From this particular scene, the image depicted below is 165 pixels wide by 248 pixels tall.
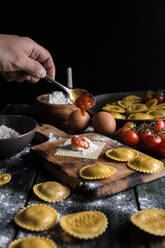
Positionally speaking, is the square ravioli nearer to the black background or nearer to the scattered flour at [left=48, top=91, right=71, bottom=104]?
the scattered flour at [left=48, top=91, right=71, bottom=104]

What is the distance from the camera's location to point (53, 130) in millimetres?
3072

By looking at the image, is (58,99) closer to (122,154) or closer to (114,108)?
(114,108)

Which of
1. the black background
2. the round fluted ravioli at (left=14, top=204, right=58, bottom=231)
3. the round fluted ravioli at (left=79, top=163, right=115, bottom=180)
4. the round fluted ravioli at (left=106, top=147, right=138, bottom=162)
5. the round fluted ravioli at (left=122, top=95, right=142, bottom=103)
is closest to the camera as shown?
the round fluted ravioli at (left=14, top=204, right=58, bottom=231)

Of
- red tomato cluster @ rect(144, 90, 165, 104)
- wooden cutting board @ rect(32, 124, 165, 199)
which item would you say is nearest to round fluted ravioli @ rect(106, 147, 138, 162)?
wooden cutting board @ rect(32, 124, 165, 199)

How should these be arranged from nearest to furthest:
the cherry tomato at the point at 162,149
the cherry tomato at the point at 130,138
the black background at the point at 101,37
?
1. the cherry tomato at the point at 162,149
2. the cherry tomato at the point at 130,138
3. the black background at the point at 101,37

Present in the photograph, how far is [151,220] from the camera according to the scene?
1.65 metres

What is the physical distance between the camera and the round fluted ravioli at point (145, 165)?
2.13 metres

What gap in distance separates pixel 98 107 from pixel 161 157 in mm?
1349

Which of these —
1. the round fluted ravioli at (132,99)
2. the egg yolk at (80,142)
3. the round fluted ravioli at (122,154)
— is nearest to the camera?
the round fluted ravioli at (122,154)

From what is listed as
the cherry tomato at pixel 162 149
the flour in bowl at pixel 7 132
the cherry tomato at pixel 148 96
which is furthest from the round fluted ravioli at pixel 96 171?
the cherry tomato at pixel 148 96

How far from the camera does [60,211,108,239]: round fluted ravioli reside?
1559 mm

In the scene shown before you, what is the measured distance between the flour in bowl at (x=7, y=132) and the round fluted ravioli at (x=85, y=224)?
3.65ft

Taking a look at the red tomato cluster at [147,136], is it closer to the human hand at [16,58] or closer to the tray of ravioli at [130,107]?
the tray of ravioli at [130,107]

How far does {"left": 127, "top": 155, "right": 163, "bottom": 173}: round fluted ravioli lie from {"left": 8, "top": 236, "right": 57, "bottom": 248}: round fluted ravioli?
890 mm
